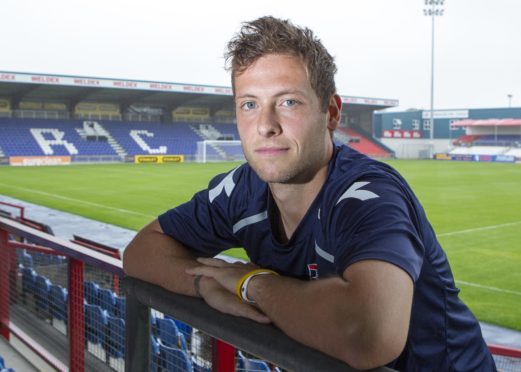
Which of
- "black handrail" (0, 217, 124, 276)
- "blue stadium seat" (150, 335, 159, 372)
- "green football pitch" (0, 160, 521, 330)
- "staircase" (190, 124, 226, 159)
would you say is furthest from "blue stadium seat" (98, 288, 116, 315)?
"staircase" (190, 124, 226, 159)

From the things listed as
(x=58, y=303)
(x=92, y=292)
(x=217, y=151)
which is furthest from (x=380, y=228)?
(x=217, y=151)

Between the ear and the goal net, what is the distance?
153ft

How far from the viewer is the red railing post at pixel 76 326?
10.0 ft

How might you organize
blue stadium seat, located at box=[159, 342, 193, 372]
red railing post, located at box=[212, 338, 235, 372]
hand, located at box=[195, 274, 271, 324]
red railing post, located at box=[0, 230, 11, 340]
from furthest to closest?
1. red railing post, located at box=[0, 230, 11, 340]
2. blue stadium seat, located at box=[159, 342, 193, 372]
3. red railing post, located at box=[212, 338, 235, 372]
4. hand, located at box=[195, 274, 271, 324]

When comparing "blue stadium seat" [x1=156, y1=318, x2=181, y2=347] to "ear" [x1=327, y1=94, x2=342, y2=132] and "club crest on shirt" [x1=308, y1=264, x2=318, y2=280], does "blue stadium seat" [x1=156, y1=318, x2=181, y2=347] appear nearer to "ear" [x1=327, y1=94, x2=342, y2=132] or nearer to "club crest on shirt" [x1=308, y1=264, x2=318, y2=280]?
"club crest on shirt" [x1=308, y1=264, x2=318, y2=280]

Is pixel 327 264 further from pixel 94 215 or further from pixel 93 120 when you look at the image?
pixel 93 120

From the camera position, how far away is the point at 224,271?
1798 millimetres

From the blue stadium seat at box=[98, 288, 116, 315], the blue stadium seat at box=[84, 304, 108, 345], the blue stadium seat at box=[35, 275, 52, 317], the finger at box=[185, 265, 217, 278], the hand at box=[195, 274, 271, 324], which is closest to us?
the hand at box=[195, 274, 271, 324]

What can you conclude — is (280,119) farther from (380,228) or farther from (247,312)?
(247,312)

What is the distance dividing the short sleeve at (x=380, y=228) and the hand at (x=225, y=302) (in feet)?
0.84

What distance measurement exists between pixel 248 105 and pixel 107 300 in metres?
3.44

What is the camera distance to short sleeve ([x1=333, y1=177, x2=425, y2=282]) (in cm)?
139

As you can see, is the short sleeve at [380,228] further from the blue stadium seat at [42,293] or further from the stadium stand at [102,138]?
the stadium stand at [102,138]

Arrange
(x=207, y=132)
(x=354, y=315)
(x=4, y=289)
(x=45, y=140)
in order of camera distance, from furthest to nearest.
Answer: (x=207, y=132) < (x=45, y=140) < (x=4, y=289) < (x=354, y=315)
